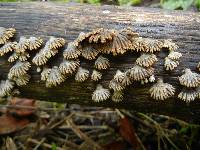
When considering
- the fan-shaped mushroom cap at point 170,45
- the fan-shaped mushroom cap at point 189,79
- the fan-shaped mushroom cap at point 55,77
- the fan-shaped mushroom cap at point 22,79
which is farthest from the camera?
the fan-shaped mushroom cap at point 22,79

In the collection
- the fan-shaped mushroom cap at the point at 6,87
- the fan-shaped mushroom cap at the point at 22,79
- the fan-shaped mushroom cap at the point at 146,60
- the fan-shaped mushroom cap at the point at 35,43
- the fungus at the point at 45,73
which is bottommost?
the fan-shaped mushroom cap at the point at 6,87

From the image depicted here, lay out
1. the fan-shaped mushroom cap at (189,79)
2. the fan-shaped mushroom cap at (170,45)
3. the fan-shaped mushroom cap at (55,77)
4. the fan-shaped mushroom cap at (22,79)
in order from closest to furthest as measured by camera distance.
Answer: the fan-shaped mushroom cap at (189,79), the fan-shaped mushroom cap at (170,45), the fan-shaped mushroom cap at (55,77), the fan-shaped mushroom cap at (22,79)

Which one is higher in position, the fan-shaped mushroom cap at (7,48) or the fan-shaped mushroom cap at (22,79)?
the fan-shaped mushroom cap at (7,48)

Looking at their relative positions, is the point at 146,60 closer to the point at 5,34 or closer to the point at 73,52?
the point at 73,52

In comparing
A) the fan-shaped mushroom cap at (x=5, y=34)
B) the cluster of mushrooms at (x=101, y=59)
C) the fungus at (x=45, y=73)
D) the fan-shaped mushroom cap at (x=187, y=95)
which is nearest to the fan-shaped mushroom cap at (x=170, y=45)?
the cluster of mushrooms at (x=101, y=59)

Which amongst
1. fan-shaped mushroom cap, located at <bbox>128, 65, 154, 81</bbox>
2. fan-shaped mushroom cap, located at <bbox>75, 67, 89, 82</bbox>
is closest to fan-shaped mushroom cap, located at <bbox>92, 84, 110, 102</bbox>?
fan-shaped mushroom cap, located at <bbox>75, 67, 89, 82</bbox>

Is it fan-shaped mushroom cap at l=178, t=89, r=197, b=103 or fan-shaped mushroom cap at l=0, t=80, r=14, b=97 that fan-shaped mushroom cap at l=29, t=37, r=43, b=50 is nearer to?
fan-shaped mushroom cap at l=0, t=80, r=14, b=97

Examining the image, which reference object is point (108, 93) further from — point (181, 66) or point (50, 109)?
point (50, 109)

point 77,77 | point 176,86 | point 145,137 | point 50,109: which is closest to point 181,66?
point 176,86

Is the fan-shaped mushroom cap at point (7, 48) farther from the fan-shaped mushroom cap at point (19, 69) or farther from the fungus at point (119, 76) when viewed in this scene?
the fungus at point (119, 76)
